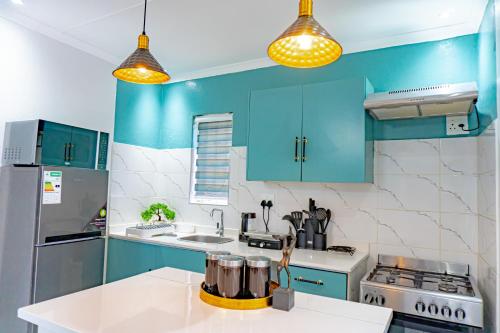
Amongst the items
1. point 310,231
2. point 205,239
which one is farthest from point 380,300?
point 205,239

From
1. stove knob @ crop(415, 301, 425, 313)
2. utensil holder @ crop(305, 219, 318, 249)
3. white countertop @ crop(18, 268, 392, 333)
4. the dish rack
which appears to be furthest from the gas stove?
the dish rack

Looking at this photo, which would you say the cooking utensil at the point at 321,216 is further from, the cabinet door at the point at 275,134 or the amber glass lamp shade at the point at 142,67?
the amber glass lamp shade at the point at 142,67

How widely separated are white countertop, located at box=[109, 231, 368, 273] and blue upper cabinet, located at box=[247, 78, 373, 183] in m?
0.58

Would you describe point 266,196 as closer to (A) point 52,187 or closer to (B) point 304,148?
(B) point 304,148

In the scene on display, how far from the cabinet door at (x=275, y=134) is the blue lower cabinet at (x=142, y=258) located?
880 mm

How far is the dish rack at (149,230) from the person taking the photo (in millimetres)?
3174

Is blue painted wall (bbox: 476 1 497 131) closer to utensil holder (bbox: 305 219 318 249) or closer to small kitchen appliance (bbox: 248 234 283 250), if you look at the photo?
utensil holder (bbox: 305 219 318 249)

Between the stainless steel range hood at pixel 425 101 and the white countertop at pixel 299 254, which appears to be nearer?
the stainless steel range hood at pixel 425 101

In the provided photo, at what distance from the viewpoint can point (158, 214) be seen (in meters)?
3.68

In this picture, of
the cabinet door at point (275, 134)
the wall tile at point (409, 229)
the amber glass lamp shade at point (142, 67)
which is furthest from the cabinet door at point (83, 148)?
the wall tile at point (409, 229)

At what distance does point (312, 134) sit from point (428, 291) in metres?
1.35

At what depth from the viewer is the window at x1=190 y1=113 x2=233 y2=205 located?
3.62 m

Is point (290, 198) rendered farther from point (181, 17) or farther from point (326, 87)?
point (181, 17)

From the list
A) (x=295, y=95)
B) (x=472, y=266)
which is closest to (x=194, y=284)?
(x=295, y=95)
